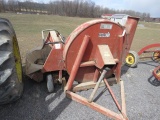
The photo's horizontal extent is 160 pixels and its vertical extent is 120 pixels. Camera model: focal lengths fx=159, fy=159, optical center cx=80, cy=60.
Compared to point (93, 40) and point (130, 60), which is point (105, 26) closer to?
point (93, 40)

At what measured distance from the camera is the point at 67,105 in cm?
296

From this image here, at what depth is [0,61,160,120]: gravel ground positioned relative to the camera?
267 centimetres

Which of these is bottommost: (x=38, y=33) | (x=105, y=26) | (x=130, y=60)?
(x=38, y=33)

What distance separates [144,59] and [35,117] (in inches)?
193

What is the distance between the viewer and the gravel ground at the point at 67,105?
8.76ft

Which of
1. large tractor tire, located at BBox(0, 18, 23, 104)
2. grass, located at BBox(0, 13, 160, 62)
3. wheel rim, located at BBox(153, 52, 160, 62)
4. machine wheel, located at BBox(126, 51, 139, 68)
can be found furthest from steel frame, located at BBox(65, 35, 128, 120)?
wheel rim, located at BBox(153, 52, 160, 62)

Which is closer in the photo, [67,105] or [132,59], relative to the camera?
[67,105]

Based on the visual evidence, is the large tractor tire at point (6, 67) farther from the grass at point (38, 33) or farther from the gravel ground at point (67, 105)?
the grass at point (38, 33)

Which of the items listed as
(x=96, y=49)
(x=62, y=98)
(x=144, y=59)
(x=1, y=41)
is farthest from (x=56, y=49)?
(x=144, y=59)

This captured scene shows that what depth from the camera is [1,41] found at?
77.3 inches

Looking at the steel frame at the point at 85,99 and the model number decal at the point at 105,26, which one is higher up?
the model number decal at the point at 105,26

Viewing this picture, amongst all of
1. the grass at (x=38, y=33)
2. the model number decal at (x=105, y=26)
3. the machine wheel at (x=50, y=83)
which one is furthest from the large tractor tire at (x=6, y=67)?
the grass at (x=38, y=33)

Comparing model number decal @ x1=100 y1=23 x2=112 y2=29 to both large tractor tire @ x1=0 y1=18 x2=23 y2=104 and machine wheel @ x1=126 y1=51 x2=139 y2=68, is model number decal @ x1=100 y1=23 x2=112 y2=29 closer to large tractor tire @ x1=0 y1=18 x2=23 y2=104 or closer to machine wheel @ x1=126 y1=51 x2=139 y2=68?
large tractor tire @ x1=0 y1=18 x2=23 y2=104

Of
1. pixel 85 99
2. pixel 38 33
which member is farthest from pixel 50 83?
pixel 38 33
